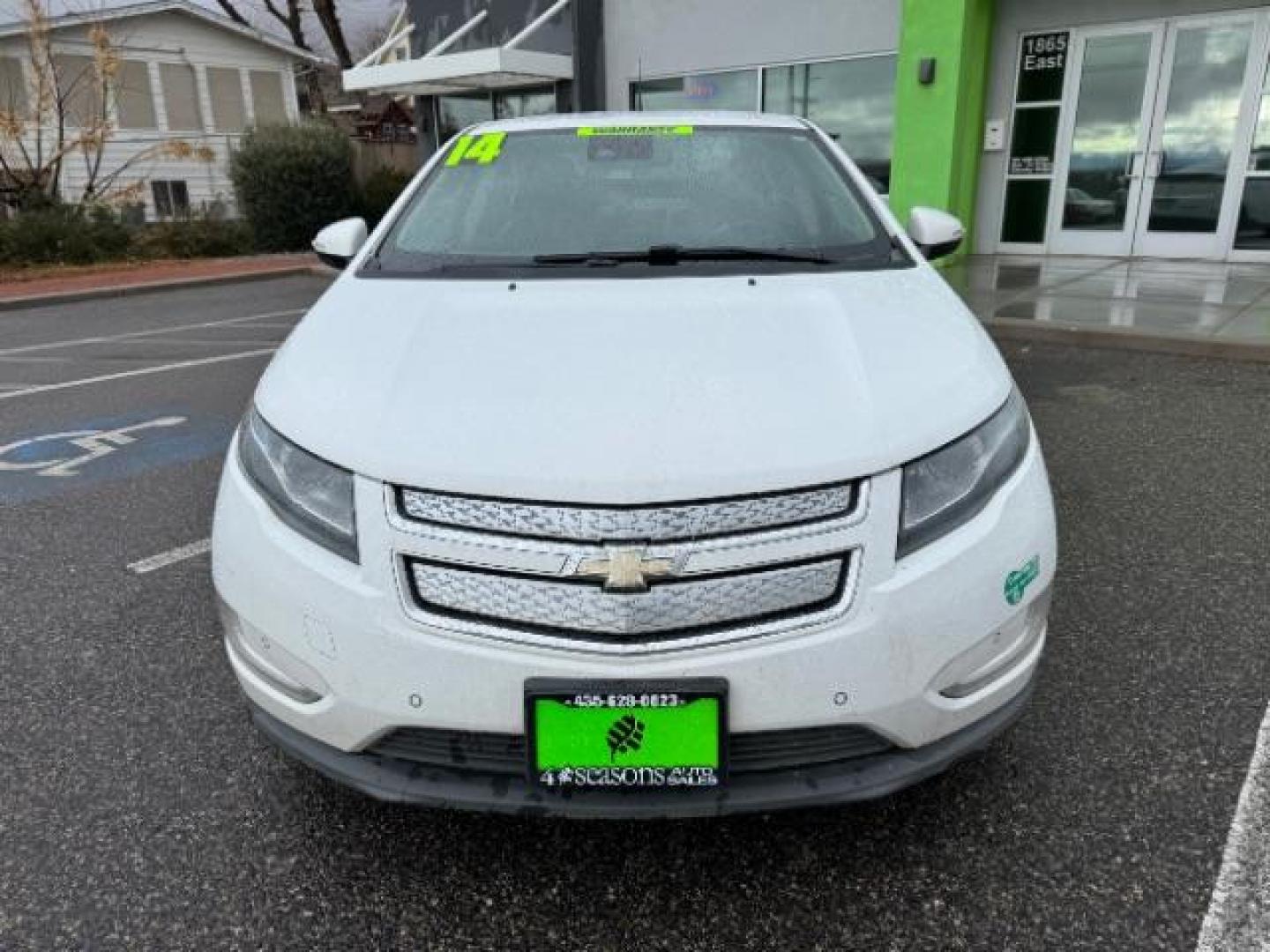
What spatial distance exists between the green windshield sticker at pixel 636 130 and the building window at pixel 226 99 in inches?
1181

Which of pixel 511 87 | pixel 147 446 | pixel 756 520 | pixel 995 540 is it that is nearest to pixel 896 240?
pixel 995 540

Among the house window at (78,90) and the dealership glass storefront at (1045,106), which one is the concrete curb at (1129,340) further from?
the house window at (78,90)

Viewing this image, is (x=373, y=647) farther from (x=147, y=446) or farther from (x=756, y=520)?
(x=147, y=446)

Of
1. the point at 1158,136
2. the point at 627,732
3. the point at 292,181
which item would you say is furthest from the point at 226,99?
the point at 627,732

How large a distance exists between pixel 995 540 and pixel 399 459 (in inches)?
44.7

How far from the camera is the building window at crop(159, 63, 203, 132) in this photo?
27.8 m

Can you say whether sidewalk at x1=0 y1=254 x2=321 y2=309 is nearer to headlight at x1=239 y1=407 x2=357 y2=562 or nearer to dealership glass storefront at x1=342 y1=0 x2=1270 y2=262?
Result: dealership glass storefront at x1=342 y1=0 x2=1270 y2=262

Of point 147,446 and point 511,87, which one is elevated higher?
point 511,87

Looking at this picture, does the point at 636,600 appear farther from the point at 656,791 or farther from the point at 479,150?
the point at 479,150

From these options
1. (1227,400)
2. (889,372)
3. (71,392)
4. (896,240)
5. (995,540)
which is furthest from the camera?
(71,392)

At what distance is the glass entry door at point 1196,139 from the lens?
34.2ft

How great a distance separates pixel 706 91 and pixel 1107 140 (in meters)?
5.92

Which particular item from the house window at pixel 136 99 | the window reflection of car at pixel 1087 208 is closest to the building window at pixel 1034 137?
the window reflection of car at pixel 1087 208

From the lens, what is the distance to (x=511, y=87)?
17.6 meters
